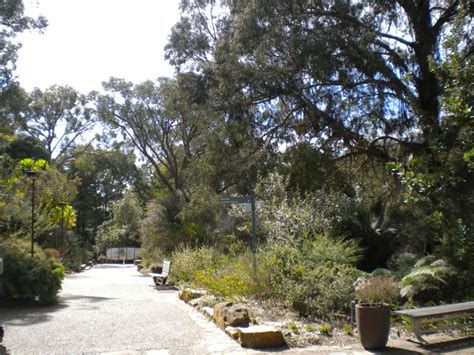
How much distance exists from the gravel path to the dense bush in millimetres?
432

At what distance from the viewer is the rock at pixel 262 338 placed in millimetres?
6934

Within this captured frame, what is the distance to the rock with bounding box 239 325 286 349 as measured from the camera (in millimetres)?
6934

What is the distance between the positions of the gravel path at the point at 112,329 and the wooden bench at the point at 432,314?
96.4 inches

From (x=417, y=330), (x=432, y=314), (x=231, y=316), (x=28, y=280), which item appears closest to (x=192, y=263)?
(x=28, y=280)

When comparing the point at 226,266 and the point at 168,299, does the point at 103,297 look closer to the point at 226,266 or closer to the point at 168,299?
the point at 168,299

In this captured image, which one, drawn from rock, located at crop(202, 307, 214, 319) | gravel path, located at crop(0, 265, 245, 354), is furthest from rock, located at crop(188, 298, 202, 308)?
rock, located at crop(202, 307, 214, 319)

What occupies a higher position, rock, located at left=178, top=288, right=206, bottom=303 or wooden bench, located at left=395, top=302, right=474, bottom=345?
rock, located at left=178, top=288, right=206, bottom=303

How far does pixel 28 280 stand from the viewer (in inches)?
445

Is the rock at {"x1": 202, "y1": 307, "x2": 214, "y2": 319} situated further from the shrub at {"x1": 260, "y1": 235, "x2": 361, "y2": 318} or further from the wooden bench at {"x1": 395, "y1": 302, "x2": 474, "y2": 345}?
the wooden bench at {"x1": 395, "y1": 302, "x2": 474, "y2": 345}

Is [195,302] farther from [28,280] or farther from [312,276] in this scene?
[28,280]

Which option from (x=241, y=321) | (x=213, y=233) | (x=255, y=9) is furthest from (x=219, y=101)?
(x=241, y=321)

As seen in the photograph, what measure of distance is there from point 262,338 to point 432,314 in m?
2.37

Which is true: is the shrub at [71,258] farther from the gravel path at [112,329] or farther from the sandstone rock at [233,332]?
the sandstone rock at [233,332]

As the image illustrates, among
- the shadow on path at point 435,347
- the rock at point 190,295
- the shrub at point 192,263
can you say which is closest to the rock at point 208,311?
the rock at point 190,295
